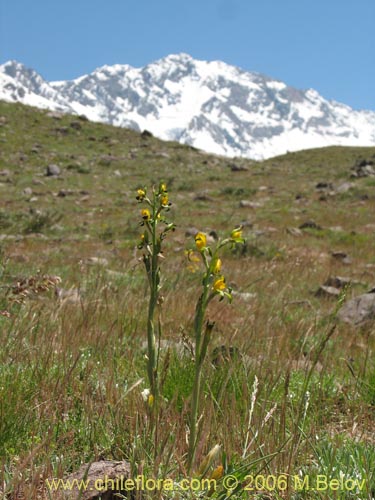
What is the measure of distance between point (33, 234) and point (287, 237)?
580cm

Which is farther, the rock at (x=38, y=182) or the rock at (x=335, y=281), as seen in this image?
the rock at (x=38, y=182)

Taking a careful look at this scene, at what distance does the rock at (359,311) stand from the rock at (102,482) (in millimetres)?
4055

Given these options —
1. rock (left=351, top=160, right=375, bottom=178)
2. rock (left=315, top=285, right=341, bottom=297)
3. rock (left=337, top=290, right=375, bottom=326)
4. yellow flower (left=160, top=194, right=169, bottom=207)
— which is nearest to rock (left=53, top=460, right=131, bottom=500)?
yellow flower (left=160, top=194, right=169, bottom=207)

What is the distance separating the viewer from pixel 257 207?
56.6 feet

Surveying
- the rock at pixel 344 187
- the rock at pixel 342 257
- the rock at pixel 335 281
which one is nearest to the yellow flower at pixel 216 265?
the rock at pixel 335 281

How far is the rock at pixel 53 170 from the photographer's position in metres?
20.5

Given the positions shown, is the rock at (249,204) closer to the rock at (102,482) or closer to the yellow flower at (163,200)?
the yellow flower at (163,200)

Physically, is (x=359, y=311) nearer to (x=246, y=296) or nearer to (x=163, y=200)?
(x=246, y=296)

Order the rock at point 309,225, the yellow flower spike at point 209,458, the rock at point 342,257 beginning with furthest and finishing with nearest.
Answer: the rock at point 309,225, the rock at point 342,257, the yellow flower spike at point 209,458

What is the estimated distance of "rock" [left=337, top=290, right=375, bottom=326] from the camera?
5531 mm

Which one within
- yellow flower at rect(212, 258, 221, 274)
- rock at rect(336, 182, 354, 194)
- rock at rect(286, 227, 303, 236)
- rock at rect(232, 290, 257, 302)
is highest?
rock at rect(336, 182, 354, 194)

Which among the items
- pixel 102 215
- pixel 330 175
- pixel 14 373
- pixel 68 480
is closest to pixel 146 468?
pixel 68 480

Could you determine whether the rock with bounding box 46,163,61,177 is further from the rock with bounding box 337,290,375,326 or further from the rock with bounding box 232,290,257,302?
the rock with bounding box 337,290,375,326

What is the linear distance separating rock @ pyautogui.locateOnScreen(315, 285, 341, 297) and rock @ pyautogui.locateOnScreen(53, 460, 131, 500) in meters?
5.70
